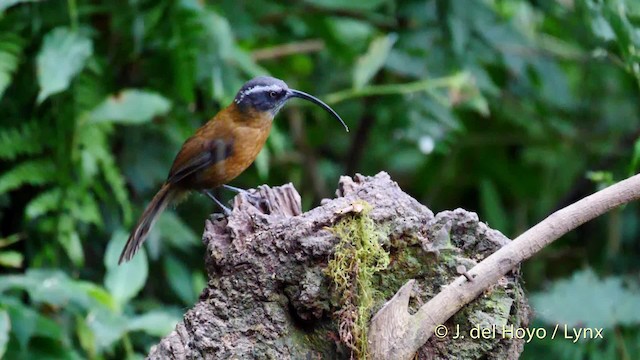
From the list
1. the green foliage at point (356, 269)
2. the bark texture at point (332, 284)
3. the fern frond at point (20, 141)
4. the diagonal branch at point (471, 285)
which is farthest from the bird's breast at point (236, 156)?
the diagonal branch at point (471, 285)

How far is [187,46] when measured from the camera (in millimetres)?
4520

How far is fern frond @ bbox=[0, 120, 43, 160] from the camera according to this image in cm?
455

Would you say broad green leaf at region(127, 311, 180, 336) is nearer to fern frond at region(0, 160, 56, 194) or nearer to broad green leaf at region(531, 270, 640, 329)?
fern frond at region(0, 160, 56, 194)

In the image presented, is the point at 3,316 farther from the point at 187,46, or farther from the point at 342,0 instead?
the point at 342,0

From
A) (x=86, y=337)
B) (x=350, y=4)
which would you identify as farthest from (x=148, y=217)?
(x=350, y=4)

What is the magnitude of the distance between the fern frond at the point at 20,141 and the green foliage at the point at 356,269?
2.52m

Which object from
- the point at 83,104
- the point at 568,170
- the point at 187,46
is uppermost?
the point at 187,46

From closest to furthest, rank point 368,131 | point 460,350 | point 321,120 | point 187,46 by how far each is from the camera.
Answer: point 460,350 → point 187,46 → point 368,131 → point 321,120

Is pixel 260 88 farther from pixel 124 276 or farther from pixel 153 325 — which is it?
pixel 153 325

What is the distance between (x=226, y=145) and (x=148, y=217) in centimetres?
55

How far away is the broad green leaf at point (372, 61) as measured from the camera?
5141 mm

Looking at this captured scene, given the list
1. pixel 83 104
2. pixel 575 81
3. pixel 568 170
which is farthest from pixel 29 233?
pixel 575 81

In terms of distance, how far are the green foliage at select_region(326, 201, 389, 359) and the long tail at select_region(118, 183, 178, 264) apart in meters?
1.77

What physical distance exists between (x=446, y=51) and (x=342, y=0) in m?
0.68
